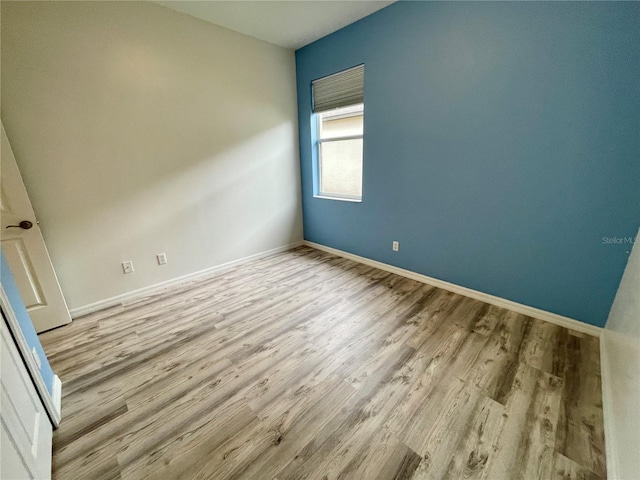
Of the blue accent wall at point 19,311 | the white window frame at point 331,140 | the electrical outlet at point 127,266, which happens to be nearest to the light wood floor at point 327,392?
the blue accent wall at point 19,311

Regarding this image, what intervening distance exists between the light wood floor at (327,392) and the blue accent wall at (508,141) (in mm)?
480

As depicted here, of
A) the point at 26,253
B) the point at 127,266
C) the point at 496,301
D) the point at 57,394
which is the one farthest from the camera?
the point at 127,266

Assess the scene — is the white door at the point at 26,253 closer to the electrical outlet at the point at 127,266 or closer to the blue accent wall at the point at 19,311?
the electrical outlet at the point at 127,266

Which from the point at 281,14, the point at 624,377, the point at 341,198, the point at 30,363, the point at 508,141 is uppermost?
the point at 281,14

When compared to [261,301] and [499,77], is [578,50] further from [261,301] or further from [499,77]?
[261,301]

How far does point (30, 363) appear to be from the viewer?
117cm

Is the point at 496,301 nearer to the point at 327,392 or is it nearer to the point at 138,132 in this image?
the point at 327,392

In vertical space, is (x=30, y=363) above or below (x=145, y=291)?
above

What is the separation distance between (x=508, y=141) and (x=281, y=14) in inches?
95.2

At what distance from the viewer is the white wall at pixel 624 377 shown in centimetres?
97

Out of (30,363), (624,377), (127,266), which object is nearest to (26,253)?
(127,266)

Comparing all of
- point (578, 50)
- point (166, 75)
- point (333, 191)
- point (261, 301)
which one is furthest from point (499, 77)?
point (166, 75)

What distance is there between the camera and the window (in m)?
2.93

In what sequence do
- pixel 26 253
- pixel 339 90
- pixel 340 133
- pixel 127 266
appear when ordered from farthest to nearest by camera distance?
pixel 340 133 < pixel 339 90 < pixel 127 266 < pixel 26 253
